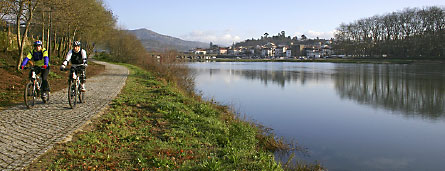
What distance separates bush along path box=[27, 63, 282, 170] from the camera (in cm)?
509

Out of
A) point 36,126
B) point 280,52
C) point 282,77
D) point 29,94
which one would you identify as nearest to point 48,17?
point 29,94

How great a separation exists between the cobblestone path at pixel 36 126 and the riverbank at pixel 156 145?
0.85 feet

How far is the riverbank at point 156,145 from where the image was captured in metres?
5.11

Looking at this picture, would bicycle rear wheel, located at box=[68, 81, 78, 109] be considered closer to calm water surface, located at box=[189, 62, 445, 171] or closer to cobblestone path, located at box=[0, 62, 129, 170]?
cobblestone path, located at box=[0, 62, 129, 170]

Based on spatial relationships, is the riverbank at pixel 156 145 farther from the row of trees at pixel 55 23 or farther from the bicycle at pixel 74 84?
the row of trees at pixel 55 23

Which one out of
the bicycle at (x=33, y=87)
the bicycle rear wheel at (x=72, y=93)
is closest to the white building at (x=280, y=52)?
the bicycle rear wheel at (x=72, y=93)

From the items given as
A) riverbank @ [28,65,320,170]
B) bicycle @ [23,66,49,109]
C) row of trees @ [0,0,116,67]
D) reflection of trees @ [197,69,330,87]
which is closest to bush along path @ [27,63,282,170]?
riverbank @ [28,65,320,170]

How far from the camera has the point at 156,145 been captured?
245 inches

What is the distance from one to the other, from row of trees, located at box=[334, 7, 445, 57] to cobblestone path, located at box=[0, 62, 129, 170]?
2925 inches

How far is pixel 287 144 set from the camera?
977cm

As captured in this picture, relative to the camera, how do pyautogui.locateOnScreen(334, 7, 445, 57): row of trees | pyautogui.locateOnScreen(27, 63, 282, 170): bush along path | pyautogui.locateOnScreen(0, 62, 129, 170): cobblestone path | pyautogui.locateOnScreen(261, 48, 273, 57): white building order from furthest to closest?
1. pyautogui.locateOnScreen(261, 48, 273, 57): white building
2. pyautogui.locateOnScreen(334, 7, 445, 57): row of trees
3. pyautogui.locateOnScreen(27, 63, 282, 170): bush along path
4. pyautogui.locateOnScreen(0, 62, 129, 170): cobblestone path

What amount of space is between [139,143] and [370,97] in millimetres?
18346

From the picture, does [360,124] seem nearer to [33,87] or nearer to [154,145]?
[154,145]

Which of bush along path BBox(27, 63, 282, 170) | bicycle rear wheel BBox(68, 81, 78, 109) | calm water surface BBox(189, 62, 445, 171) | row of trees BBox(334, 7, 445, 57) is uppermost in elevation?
row of trees BBox(334, 7, 445, 57)
